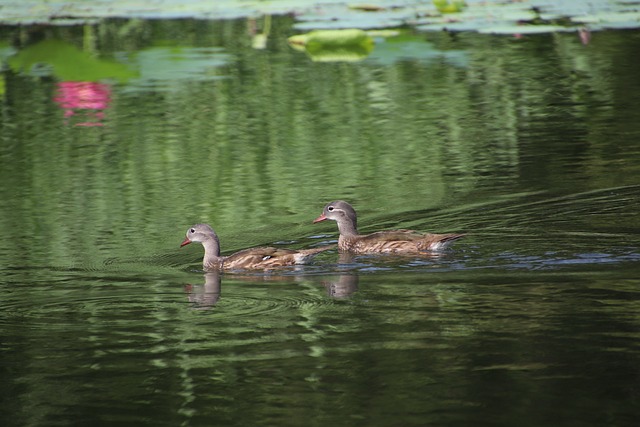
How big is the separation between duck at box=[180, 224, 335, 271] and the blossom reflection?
4.63 m

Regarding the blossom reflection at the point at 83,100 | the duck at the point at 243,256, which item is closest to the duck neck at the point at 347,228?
the duck at the point at 243,256

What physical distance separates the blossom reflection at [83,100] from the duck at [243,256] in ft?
15.2

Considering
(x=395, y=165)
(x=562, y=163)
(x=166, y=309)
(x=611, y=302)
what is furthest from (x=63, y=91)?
(x=611, y=302)

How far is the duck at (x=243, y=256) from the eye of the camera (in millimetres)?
→ 7711

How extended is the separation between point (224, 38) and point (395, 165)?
284 inches

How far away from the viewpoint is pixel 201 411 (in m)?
4.90

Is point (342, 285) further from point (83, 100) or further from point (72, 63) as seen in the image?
point (83, 100)

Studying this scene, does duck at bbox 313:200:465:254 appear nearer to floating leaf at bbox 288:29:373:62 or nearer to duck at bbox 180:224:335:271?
duck at bbox 180:224:335:271

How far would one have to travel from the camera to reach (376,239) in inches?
323

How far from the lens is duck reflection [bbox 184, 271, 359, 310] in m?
6.79

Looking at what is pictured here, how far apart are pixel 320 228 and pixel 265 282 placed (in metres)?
1.91

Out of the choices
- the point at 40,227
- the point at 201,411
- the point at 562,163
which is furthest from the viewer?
the point at 562,163

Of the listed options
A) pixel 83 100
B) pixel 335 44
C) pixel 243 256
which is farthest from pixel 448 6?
pixel 243 256

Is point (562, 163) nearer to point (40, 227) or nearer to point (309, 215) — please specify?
point (309, 215)
